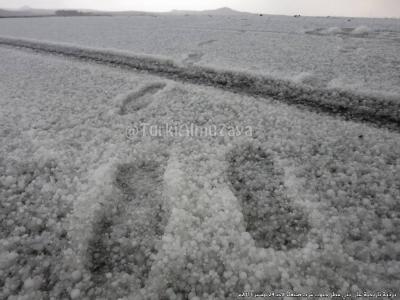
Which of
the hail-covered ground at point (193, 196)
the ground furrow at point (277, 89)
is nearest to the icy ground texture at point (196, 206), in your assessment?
the hail-covered ground at point (193, 196)

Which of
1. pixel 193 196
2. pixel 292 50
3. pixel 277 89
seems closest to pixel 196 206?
pixel 193 196

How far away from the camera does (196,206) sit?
1761mm

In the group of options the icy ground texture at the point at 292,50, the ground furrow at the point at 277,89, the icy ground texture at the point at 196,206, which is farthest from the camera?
the icy ground texture at the point at 292,50

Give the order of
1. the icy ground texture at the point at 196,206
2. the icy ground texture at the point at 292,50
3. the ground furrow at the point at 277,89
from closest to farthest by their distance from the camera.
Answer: the icy ground texture at the point at 196,206
the ground furrow at the point at 277,89
the icy ground texture at the point at 292,50

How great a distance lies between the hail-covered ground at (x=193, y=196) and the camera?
4.58 feet

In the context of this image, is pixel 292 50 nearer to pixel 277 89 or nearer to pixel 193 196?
pixel 277 89

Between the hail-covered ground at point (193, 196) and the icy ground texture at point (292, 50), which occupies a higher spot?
the icy ground texture at point (292, 50)

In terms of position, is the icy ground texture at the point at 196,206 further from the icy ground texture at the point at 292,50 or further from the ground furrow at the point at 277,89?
the icy ground texture at the point at 292,50

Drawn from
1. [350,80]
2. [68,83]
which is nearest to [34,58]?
[68,83]

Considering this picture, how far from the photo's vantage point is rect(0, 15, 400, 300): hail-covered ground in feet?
4.58

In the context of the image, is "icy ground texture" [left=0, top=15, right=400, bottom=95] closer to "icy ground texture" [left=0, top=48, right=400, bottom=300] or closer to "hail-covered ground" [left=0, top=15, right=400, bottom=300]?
"hail-covered ground" [left=0, top=15, right=400, bottom=300]

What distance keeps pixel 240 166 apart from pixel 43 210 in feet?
4.46

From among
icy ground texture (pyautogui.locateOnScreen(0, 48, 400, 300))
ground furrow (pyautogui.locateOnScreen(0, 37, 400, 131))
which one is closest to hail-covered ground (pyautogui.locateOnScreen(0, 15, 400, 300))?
icy ground texture (pyautogui.locateOnScreen(0, 48, 400, 300))

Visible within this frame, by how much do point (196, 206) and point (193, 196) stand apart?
0.30ft
